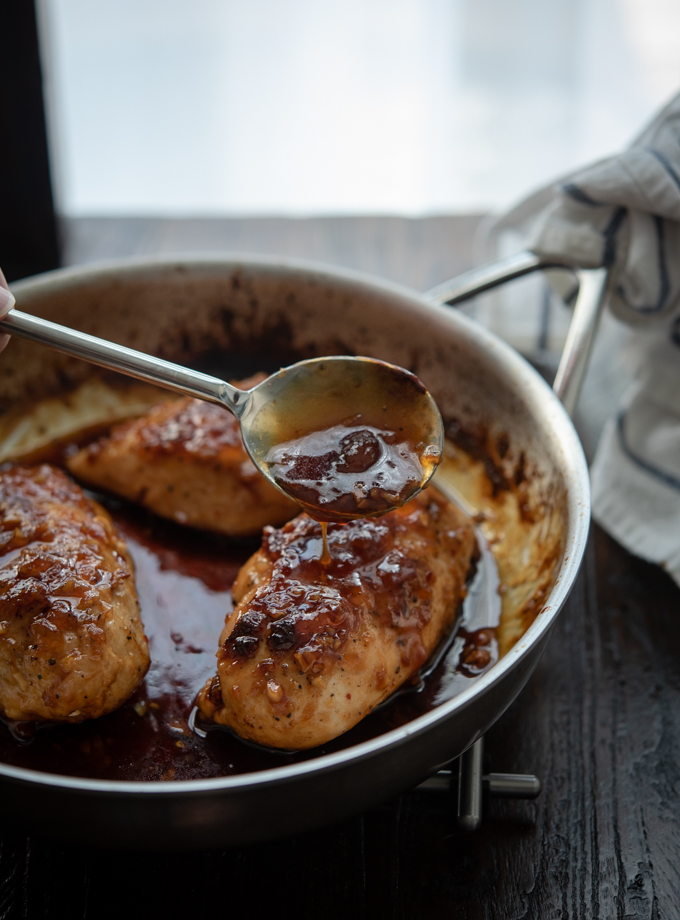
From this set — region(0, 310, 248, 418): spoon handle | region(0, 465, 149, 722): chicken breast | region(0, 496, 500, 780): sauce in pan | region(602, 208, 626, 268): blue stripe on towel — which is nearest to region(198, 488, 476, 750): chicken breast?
region(0, 496, 500, 780): sauce in pan

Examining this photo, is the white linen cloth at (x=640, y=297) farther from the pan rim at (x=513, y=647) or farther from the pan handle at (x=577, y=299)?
the pan rim at (x=513, y=647)

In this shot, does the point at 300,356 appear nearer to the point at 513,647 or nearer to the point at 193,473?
the point at 193,473

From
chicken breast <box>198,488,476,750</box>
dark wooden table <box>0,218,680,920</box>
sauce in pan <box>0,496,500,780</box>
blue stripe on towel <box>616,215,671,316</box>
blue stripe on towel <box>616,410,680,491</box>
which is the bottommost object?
dark wooden table <box>0,218,680,920</box>

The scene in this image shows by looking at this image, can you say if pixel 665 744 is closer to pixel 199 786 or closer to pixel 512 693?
pixel 512 693

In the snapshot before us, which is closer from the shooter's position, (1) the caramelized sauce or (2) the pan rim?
(2) the pan rim

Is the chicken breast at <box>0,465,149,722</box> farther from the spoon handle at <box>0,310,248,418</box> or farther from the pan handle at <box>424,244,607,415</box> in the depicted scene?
the pan handle at <box>424,244,607,415</box>
